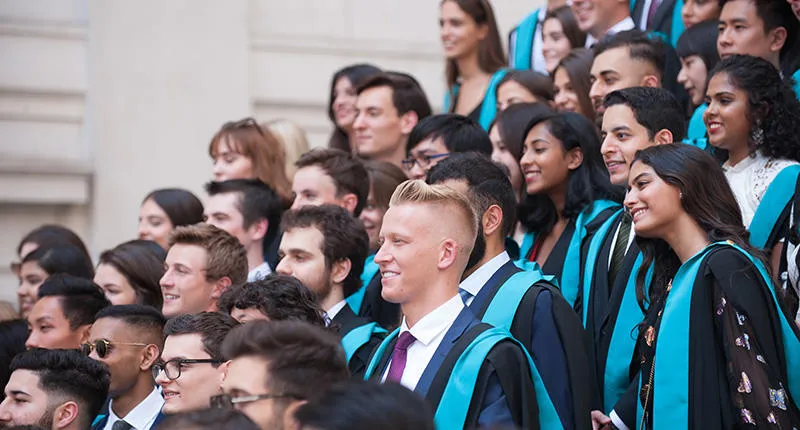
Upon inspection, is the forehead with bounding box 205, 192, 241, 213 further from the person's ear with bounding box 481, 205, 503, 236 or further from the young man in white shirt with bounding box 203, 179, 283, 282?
the person's ear with bounding box 481, 205, 503, 236

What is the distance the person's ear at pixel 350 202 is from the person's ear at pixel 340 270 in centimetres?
92

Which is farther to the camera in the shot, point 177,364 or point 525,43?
point 525,43

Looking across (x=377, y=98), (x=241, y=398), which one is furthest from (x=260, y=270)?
(x=241, y=398)

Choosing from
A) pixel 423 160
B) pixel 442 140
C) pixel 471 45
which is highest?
pixel 471 45

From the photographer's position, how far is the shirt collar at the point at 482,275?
5254 mm

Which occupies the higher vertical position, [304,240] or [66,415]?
[304,240]

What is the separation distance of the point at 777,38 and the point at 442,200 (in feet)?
9.23

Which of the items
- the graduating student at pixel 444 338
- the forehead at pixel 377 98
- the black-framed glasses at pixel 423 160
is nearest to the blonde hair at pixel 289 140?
the forehead at pixel 377 98

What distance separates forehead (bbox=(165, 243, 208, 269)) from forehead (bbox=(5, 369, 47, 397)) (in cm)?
99

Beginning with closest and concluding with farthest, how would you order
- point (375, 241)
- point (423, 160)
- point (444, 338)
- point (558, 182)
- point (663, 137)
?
point (444, 338)
point (663, 137)
point (558, 182)
point (423, 160)
point (375, 241)

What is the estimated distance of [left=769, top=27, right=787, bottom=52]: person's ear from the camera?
6.77 meters

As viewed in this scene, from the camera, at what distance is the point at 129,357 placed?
6016mm

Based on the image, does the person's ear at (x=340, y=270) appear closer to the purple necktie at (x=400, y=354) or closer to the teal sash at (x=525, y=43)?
the purple necktie at (x=400, y=354)

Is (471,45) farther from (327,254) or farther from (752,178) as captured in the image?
(752,178)
